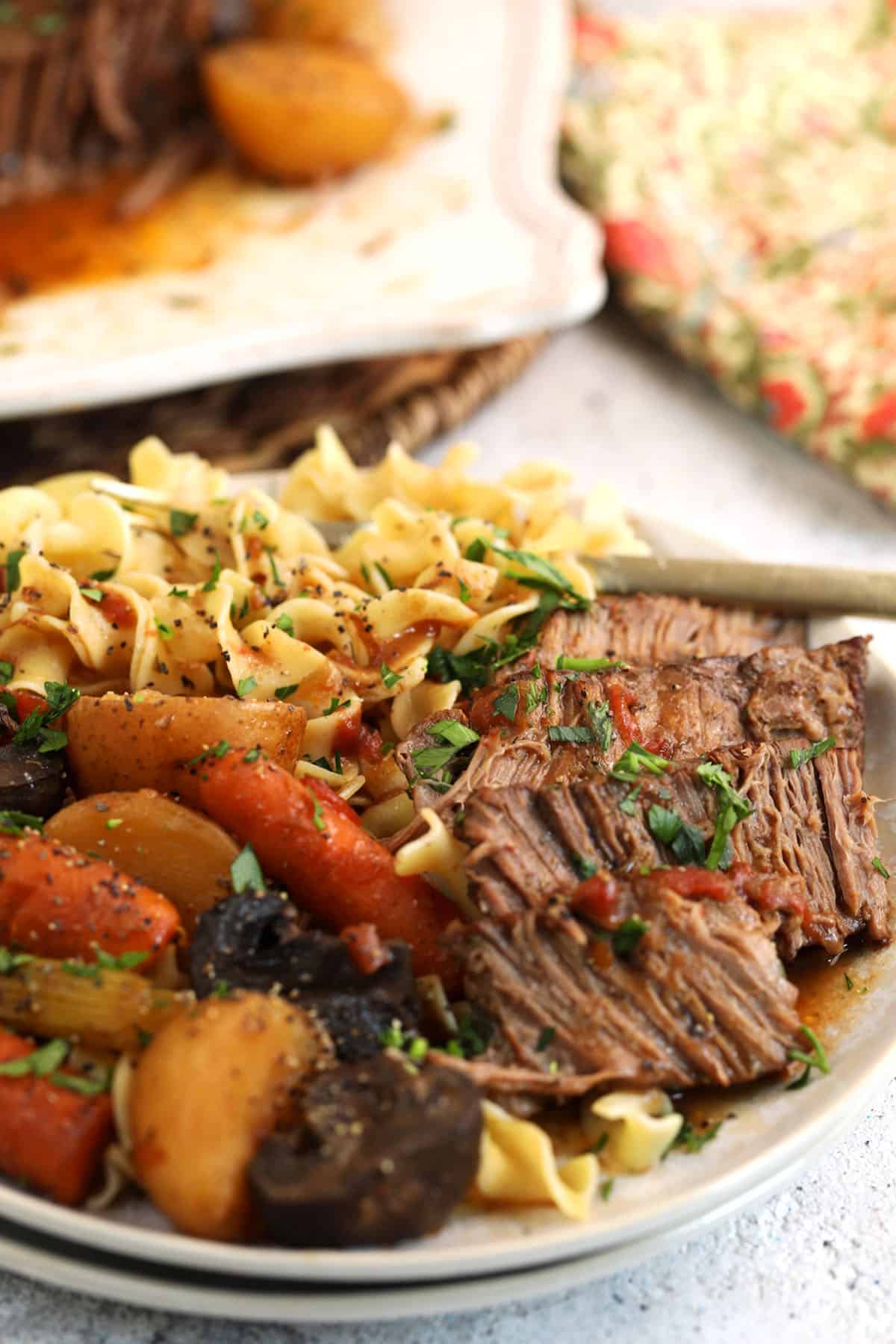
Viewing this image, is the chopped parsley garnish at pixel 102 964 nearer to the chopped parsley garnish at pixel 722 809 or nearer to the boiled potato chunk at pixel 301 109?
the chopped parsley garnish at pixel 722 809

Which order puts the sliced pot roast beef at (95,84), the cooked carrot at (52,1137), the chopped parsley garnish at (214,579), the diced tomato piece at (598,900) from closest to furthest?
the cooked carrot at (52,1137) < the diced tomato piece at (598,900) < the chopped parsley garnish at (214,579) < the sliced pot roast beef at (95,84)

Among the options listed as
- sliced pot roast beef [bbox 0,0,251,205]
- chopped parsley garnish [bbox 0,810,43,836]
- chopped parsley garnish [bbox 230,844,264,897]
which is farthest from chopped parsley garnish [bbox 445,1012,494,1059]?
sliced pot roast beef [bbox 0,0,251,205]

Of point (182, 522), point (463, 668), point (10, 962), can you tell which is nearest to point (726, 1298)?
point (10, 962)

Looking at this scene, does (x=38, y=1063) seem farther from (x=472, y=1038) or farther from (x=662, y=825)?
(x=662, y=825)

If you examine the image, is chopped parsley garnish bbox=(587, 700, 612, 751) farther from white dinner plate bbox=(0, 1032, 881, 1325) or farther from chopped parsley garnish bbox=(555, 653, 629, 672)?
white dinner plate bbox=(0, 1032, 881, 1325)

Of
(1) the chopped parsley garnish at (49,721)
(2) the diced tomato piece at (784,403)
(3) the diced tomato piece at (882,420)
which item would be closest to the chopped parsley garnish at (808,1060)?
(1) the chopped parsley garnish at (49,721)

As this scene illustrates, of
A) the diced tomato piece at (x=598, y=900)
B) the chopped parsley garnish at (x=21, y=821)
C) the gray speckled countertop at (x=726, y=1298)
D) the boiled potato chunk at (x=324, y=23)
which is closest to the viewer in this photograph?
the gray speckled countertop at (x=726, y=1298)
